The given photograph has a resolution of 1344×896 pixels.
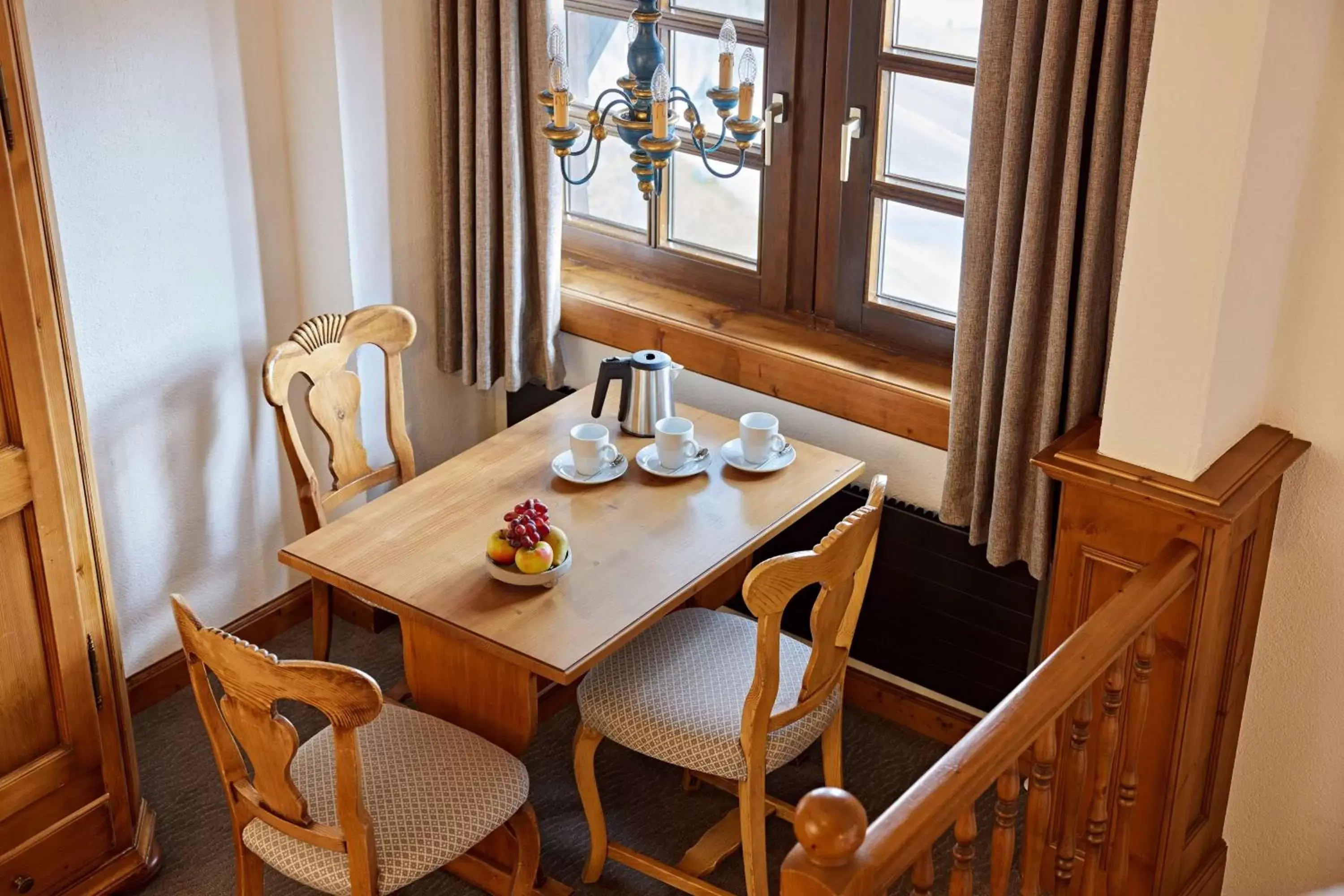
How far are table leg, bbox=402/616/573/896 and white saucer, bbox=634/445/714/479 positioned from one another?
0.55m

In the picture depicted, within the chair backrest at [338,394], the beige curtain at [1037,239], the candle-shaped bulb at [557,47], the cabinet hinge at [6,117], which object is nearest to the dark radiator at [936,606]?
the beige curtain at [1037,239]

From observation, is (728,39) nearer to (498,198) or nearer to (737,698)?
(498,198)

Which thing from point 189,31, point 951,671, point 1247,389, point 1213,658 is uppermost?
point 189,31

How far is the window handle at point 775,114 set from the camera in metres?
3.28

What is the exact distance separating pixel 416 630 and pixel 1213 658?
56.9 inches

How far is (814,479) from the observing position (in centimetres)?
309

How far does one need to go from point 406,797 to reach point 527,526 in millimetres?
525

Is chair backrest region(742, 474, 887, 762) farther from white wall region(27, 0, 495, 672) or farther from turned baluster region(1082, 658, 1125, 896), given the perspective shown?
white wall region(27, 0, 495, 672)

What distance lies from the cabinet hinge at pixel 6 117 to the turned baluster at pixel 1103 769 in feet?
6.40

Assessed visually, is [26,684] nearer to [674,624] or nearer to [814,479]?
[674,624]

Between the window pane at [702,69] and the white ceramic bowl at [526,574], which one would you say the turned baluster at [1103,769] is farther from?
the window pane at [702,69]

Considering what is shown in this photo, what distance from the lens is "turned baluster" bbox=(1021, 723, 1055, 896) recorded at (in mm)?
2061

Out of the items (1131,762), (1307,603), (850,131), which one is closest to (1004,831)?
(1131,762)

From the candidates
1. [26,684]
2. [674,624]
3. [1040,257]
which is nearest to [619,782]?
[674,624]
